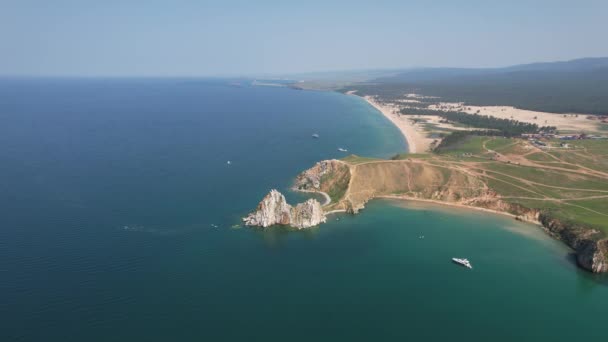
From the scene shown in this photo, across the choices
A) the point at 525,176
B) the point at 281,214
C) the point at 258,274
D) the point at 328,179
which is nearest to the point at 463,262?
the point at 258,274

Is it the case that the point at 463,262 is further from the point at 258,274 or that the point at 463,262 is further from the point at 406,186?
the point at 258,274

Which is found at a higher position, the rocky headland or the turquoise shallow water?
the rocky headland

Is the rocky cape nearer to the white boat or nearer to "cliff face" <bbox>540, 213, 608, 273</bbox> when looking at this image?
"cliff face" <bbox>540, 213, 608, 273</bbox>

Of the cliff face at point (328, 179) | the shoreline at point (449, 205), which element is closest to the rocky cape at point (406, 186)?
the cliff face at point (328, 179)

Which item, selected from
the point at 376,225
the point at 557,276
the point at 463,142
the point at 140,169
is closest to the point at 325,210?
the point at 376,225

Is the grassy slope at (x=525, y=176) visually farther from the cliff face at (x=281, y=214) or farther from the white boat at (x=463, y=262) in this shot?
the white boat at (x=463, y=262)

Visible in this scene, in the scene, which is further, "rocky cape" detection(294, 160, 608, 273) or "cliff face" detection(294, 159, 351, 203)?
"cliff face" detection(294, 159, 351, 203)

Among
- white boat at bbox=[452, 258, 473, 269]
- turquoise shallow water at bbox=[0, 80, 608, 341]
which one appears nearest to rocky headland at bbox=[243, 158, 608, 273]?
turquoise shallow water at bbox=[0, 80, 608, 341]

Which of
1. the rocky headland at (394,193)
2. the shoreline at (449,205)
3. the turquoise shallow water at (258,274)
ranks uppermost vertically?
the rocky headland at (394,193)
